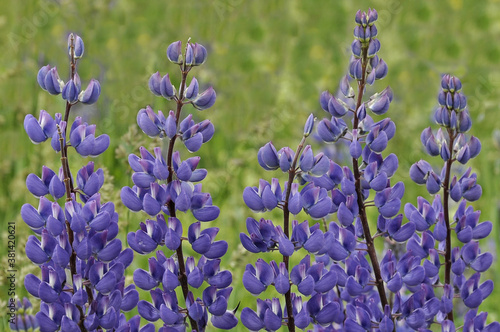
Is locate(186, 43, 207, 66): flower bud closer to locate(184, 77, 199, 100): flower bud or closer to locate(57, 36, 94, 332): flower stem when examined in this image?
locate(184, 77, 199, 100): flower bud

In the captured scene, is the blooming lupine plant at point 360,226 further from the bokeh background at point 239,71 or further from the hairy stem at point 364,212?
the bokeh background at point 239,71

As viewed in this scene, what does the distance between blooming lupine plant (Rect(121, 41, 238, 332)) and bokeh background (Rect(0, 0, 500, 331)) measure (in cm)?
40

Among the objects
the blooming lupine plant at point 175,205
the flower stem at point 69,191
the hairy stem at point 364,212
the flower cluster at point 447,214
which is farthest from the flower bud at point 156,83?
the flower cluster at point 447,214

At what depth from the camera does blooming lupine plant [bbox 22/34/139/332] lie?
960 millimetres

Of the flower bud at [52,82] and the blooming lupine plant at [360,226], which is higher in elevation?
the flower bud at [52,82]

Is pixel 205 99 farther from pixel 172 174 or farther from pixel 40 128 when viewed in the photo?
pixel 40 128

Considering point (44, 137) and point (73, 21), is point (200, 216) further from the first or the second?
point (73, 21)

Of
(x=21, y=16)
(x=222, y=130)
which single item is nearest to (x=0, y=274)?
(x=21, y=16)

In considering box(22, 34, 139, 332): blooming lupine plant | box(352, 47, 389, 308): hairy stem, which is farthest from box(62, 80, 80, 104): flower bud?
box(352, 47, 389, 308): hairy stem

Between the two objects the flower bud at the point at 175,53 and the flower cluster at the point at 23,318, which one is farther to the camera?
the flower cluster at the point at 23,318

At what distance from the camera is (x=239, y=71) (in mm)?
3707

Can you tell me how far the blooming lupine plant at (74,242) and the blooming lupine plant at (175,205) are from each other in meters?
0.03

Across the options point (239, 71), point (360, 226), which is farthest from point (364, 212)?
point (239, 71)

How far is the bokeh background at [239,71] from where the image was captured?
7.55ft
